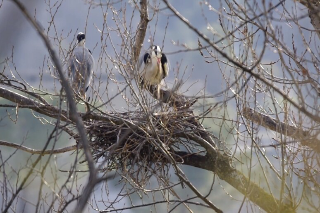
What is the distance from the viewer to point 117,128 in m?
3.79

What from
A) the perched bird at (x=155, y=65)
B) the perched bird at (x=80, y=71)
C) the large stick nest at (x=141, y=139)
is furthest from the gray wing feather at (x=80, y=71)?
the perched bird at (x=155, y=65)

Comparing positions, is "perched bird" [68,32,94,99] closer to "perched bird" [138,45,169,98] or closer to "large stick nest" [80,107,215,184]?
"large stick nest" [80,107,215,184]

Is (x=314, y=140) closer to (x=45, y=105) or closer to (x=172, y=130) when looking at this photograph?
(x=172, y=130)

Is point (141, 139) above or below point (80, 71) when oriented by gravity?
below

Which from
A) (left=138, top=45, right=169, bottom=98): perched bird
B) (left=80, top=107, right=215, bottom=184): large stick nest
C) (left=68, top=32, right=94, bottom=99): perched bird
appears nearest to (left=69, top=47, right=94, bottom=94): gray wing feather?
(left=68, top=32, right=94, bottom=99): perched bird

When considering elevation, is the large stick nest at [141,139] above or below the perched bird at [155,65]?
below

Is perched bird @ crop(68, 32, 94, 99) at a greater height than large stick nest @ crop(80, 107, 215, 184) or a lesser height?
greater

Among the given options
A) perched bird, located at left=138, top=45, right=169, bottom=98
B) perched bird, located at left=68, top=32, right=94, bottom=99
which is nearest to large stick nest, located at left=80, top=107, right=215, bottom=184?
perched bird, located at left=68, top=32, right=94, bottom=99

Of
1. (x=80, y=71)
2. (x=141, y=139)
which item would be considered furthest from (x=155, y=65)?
(x=141, y=139)

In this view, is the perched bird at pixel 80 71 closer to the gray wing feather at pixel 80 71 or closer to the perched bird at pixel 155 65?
the gray wing feather at pixel 80 71

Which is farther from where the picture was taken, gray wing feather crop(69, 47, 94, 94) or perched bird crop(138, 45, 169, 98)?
perched bird crop(138, 45, 169, 98)

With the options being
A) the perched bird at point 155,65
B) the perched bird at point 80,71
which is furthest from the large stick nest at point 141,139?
the perched bird at point 155,65

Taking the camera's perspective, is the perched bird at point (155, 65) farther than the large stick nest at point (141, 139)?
Yes

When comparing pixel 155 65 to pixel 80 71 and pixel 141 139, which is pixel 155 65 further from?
pixel 141 139
